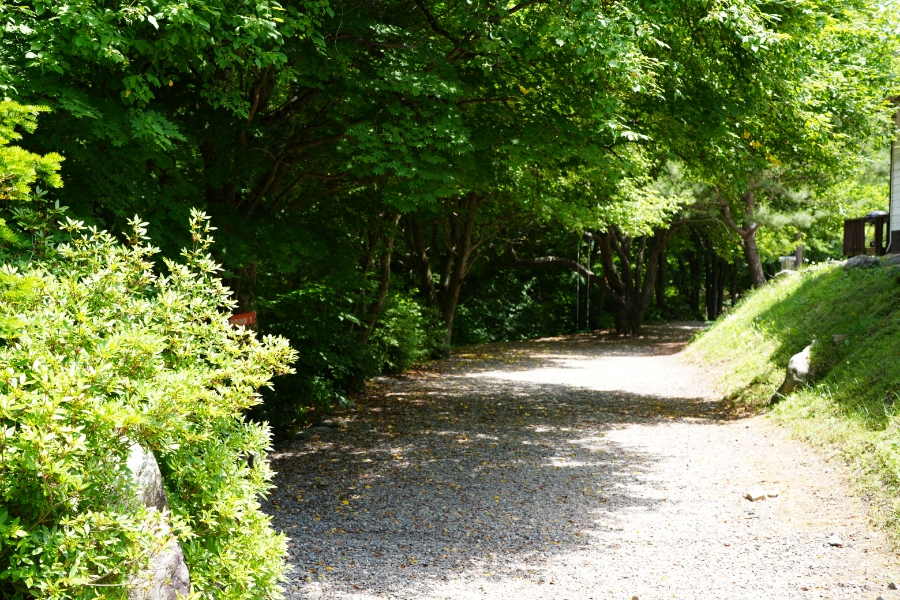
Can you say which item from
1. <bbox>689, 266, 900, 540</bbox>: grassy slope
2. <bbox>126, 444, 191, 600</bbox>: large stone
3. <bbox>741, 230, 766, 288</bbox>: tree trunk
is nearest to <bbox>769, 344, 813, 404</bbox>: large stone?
<bbox>689, 266, 900, 540</bbox>: grassy slope

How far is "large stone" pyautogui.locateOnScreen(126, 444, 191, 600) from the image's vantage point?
113 inches

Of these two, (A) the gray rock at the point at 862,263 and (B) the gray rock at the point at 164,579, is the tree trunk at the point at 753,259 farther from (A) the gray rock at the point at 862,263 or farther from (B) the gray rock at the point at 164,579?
(B) the gray rock at the point at 164,579

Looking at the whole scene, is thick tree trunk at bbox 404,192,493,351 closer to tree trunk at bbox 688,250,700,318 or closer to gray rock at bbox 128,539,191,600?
gray rock at bbox 128,539,191,600

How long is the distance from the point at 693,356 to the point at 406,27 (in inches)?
451

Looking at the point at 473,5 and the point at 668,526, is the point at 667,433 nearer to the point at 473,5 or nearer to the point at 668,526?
the point at 668,526

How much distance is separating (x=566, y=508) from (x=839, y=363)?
4881mm

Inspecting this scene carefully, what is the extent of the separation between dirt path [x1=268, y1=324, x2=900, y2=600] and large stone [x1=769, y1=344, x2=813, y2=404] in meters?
0.56

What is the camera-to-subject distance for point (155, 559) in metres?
2.95

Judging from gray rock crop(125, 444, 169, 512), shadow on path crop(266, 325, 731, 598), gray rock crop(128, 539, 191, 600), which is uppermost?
gray rock crop(125, 444, 169, 512)

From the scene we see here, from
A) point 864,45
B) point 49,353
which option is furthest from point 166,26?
point 864,45

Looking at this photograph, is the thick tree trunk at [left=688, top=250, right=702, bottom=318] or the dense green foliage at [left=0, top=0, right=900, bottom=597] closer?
the dense green foliage at [left=0, top=0, right=900, bottom=597]

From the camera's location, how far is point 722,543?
5594mm

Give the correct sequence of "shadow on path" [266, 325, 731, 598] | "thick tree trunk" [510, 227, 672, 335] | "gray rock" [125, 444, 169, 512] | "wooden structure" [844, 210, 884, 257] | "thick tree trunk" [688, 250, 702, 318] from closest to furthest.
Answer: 1. "gray rock" [125, 444, 169, 512]
2. "shadow on path" [266, 325, 731, 598]
3. "wooden structure" [844, 210, 884, 257]
4. "thick tree trunk" [510, 227, 672, 335]
5. "thick tree trunk" [688, 250, 702, 318]

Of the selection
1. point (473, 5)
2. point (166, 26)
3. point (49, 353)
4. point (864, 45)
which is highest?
point (864, 45)
